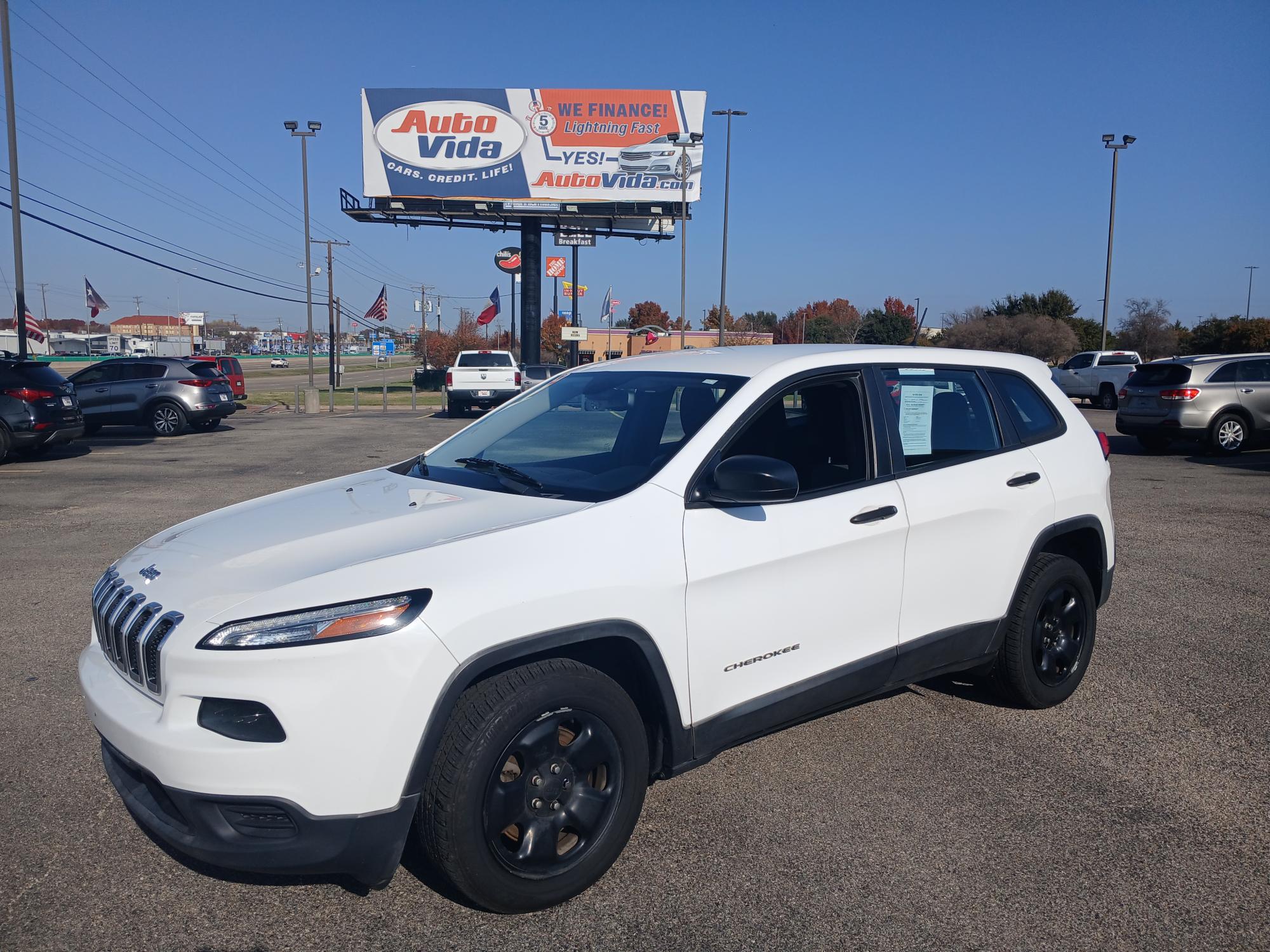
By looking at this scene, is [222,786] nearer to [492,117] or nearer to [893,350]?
[893,350]

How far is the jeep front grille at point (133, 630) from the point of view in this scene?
283cm

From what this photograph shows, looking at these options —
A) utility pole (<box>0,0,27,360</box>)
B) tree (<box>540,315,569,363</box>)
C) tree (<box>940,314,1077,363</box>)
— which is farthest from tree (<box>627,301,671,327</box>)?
utility pole (<box>0,0,27,360</box>)

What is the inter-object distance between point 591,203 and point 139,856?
39556mm

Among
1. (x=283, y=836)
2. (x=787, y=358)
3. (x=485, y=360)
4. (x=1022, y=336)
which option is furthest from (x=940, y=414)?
(x=1022, y=336)

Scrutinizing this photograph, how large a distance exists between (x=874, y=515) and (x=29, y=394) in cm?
1567

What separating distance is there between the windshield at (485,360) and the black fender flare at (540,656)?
2482 centimetres

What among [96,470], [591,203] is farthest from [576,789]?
[591,203]

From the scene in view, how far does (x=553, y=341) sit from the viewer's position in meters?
91.4

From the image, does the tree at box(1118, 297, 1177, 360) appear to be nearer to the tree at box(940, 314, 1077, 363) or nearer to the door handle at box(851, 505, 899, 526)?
the tree at box(940, 314, 1077, 363)

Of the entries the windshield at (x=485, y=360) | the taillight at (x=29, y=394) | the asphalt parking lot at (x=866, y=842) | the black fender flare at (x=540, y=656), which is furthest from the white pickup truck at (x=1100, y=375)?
the black fender flare at (x=540, y=656)

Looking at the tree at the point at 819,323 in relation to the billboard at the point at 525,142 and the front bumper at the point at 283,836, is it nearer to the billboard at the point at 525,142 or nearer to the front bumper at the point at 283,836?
the billboard at the point at 525,142

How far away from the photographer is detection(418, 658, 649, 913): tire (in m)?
2.75

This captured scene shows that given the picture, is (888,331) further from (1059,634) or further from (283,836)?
(283,836)

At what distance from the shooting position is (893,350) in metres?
4.34
